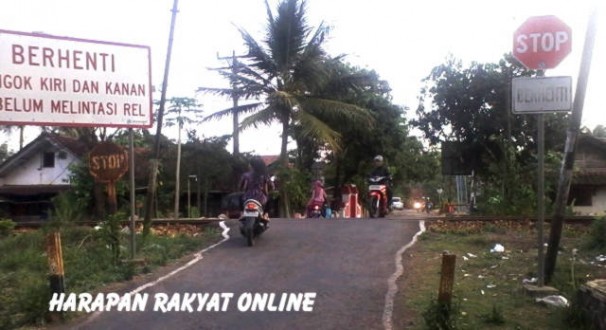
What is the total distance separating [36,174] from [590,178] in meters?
28.1

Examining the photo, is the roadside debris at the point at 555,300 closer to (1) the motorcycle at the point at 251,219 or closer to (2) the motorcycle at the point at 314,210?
(1) the motorcycle at the point at 251,219

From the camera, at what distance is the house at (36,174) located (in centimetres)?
3303

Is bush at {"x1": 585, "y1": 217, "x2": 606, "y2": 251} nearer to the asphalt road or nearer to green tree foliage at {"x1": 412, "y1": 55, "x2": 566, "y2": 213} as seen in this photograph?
the asphalt road

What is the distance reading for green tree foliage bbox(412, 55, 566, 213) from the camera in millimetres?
27734

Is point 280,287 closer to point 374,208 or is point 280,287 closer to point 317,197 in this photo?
point 374,208

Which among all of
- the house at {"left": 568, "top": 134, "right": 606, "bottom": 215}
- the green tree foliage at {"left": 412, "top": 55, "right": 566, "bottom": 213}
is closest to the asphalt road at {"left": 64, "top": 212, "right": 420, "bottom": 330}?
the green tree foliage at {"left": 412, "top": 55, "right": 566, "bottom": 213}

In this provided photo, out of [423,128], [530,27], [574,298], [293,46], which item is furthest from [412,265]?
[423,128]

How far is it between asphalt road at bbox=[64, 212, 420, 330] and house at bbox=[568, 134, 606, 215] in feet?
76.6

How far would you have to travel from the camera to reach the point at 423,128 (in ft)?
104

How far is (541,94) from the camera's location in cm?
666

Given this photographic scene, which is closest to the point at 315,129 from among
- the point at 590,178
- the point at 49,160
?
the point at 590,178

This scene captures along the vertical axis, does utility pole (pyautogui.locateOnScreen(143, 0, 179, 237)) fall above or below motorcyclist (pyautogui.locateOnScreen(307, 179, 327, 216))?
above

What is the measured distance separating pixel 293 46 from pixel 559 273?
17900 millimetres

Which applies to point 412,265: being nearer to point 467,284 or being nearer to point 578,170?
point 467,284
